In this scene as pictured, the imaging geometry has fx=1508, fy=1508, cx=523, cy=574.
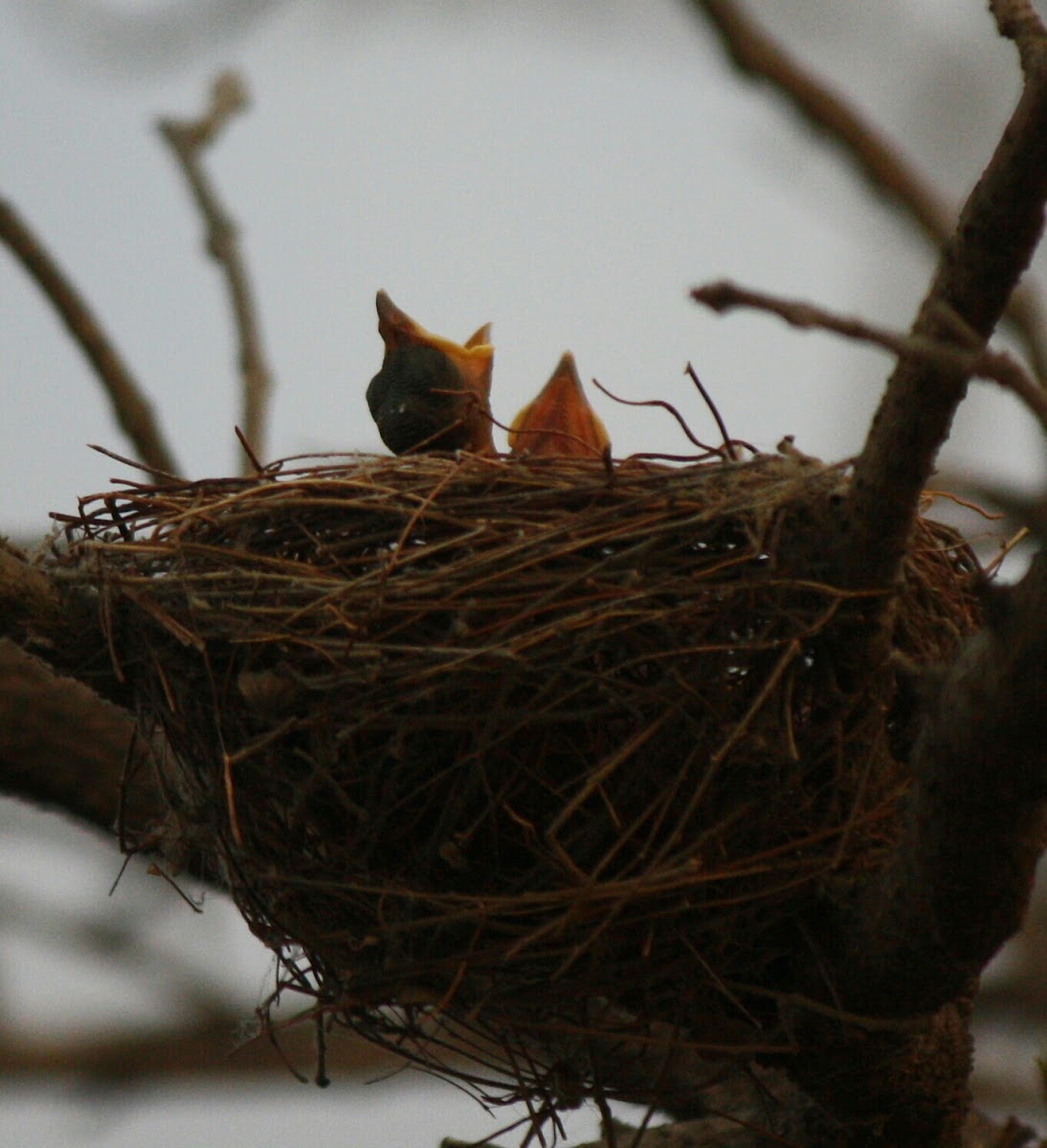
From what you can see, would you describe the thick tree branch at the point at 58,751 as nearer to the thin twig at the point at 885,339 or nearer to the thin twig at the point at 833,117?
the thin twig at the point at 833,117

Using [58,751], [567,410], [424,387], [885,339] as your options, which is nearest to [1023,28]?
[885,339]

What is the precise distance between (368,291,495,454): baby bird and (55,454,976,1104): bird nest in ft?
2.37

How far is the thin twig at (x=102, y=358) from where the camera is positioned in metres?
3.72

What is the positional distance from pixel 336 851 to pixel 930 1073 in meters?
0.92

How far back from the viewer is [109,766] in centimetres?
318

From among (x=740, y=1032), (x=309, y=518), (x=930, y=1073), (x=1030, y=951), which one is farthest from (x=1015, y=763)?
(x=1030, y=951)

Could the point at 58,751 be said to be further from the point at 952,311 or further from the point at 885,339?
the point at 885,339

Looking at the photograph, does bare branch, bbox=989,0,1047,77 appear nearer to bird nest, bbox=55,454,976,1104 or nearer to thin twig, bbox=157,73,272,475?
bird nest, bbox=55,454,976,1104

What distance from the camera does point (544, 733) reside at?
1.86 m

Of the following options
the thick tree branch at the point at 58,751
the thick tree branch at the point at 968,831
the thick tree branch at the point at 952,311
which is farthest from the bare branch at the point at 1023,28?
the thick tree branch at the point at 58,751

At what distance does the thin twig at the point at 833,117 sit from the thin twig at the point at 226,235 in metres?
1.51

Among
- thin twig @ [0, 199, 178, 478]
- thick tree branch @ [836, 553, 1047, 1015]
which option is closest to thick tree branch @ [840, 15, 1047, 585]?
thick tree branch @ [836, 553, 1047, 1015]

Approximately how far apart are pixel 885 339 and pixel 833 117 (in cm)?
191

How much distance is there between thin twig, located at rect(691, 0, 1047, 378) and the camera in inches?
110
